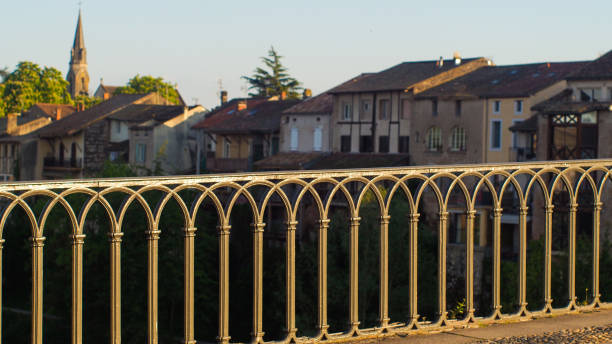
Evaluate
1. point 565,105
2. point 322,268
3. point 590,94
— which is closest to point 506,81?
point 590,94

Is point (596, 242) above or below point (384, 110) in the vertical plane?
below

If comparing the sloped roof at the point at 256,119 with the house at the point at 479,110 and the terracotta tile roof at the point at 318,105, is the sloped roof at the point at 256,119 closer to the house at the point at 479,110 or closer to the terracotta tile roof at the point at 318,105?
the terracotta tile roof at the point at 318,105

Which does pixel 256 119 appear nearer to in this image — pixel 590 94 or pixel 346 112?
pixel 346 112

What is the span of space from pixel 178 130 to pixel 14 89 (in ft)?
122

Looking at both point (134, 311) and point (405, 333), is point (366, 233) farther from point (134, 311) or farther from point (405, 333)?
point (405, 333)

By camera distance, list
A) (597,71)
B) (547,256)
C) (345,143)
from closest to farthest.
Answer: (547,256) < (597,71) < (345,143)

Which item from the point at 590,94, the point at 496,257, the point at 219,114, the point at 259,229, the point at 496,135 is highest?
the point at 219,114

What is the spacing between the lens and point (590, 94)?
157 feet

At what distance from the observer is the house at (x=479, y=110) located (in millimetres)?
53844

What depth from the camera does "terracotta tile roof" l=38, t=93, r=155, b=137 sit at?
82.3m

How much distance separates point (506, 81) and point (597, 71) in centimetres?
884

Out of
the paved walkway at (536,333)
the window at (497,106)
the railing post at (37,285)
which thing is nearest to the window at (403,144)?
the window at (497,106)

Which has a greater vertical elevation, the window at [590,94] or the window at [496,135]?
the window at [590,94]

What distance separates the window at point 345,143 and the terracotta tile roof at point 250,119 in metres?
5.69
